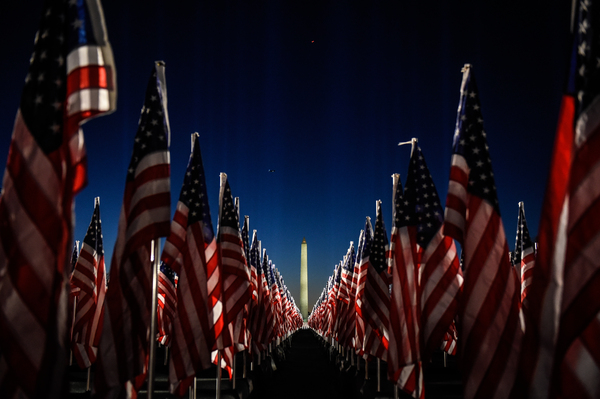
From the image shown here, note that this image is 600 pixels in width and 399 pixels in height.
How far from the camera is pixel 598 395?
3.89 meters

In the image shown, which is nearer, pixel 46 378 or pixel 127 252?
pixel 46 378

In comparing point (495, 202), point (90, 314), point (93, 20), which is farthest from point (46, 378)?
point (90, 314)

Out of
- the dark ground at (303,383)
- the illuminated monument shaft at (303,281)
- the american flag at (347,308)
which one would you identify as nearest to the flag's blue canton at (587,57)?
the dark ground at (303,383)

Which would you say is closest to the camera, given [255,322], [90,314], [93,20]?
[93,20]

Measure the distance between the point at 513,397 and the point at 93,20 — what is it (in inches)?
229

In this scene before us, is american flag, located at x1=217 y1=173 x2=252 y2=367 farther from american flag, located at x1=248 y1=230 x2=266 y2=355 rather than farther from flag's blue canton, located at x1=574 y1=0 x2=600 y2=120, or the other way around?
flag's blue canton, located at x1=574 y1=0 x2=600 y2=120

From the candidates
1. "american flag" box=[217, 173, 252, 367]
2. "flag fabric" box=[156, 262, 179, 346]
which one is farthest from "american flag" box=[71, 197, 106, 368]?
"american flag" box=[217, 173, 252, 367]

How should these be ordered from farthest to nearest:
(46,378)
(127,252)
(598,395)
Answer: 1. (127,252)
2. (46,378)
3. (598,395)

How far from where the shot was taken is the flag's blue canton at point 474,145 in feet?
21.5

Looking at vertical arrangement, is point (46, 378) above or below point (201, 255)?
below

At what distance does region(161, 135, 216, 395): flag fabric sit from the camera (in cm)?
799

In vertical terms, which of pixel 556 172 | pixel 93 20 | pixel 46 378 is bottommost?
pixel 46 378

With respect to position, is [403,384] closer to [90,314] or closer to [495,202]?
[495,202]

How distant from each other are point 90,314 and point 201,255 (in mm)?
5354
